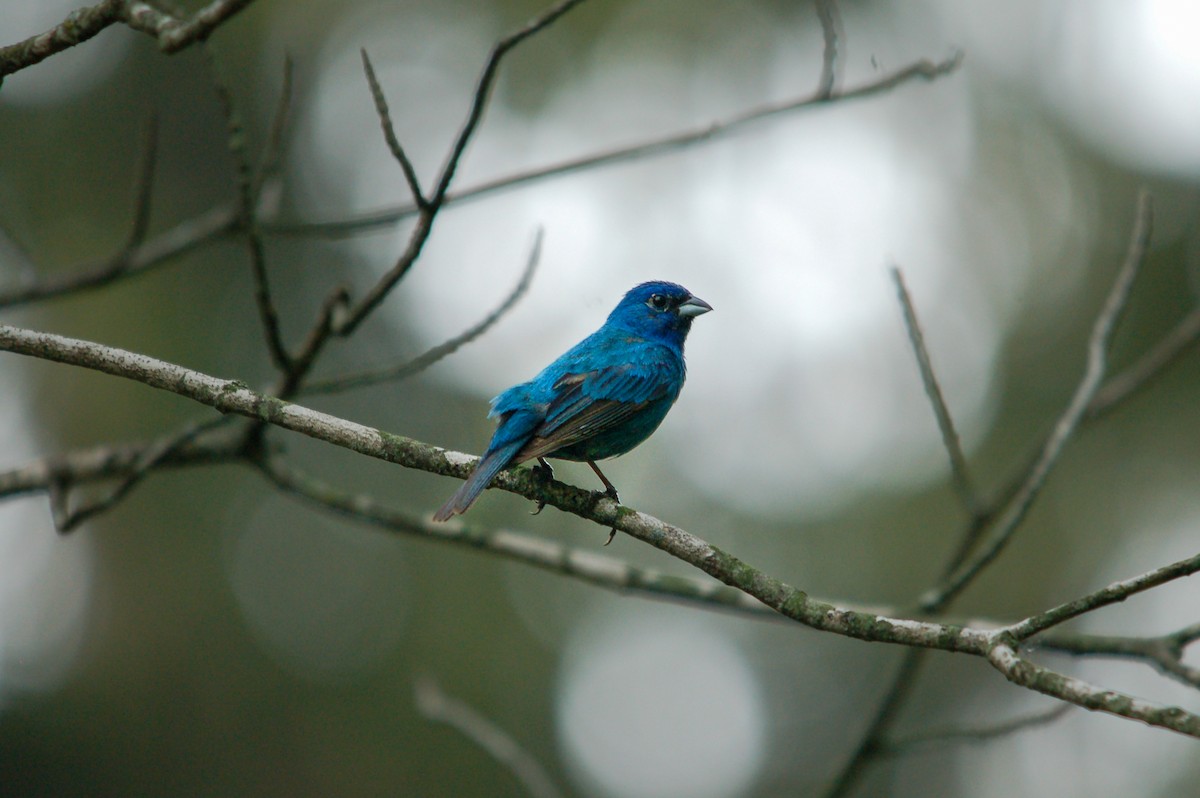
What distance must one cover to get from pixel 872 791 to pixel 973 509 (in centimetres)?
1346

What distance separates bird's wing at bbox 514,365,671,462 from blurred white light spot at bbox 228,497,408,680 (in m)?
9.43

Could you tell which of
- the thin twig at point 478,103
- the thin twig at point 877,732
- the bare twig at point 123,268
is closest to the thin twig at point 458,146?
the thin twig at point 478,103

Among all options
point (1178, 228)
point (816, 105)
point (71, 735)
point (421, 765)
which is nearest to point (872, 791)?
point (421, 765)

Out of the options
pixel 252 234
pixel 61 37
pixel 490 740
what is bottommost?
pixel 490 740

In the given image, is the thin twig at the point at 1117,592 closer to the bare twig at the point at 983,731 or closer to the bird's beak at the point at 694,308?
the bare twig at the point at 983,731

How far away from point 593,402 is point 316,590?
10096mm

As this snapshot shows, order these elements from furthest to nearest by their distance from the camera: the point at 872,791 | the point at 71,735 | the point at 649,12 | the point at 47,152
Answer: the point at 872,791
the point at 649,12
the point at 47,152
the point at 71,735

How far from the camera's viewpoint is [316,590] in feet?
46.9

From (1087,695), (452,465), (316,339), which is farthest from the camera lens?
(316,339)

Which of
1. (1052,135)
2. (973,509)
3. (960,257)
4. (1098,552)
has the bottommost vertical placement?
(973,509)

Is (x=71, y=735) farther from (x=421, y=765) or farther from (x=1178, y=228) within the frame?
(x=1178, y=228)

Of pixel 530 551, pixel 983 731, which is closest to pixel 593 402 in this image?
pixel 530 551

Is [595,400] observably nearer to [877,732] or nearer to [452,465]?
[452,465]

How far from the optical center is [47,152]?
12.2 m
